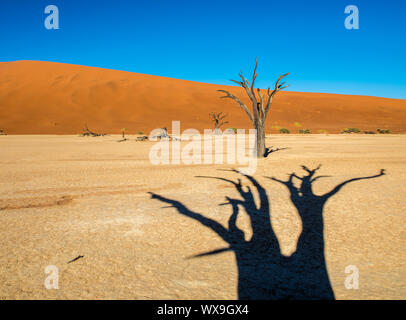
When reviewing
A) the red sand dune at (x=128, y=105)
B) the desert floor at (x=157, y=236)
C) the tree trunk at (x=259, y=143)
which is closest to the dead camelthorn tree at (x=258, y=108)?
the tree trunk at (x=259, y=143)

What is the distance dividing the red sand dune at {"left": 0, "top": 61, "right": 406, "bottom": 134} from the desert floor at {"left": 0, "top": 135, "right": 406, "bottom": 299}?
2864 cm

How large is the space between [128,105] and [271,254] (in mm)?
47940

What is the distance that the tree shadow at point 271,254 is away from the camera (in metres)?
2.27

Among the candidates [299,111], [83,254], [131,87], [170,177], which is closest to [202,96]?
[131,87]

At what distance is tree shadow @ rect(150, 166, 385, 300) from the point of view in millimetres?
2272

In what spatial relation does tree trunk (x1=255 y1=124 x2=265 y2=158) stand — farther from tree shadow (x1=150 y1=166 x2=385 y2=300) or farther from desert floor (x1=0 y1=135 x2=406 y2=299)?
tree shadow (x1=150 y1=166 x2=385 y2=300)

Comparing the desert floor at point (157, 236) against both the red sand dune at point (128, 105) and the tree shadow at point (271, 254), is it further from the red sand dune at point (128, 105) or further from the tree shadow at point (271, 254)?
the red sand dune at point (128, 105)

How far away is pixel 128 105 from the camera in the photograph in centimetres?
4791

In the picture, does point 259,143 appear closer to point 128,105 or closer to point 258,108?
point 258,108

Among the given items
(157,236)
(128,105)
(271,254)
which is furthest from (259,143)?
(128,105)

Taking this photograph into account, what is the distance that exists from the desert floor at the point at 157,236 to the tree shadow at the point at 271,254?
89 mm

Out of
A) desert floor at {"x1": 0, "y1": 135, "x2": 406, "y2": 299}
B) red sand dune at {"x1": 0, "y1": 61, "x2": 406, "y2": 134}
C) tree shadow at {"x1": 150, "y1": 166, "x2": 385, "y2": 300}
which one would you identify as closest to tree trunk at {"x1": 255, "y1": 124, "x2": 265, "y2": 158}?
desert floor at {"x1": 0, "y1": 135, "x2": 406, "y2": 299}
